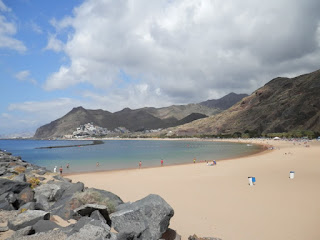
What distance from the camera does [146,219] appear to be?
742 centimetres

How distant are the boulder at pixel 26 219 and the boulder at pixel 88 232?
60.2 inches

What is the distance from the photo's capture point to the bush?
30.6 feet

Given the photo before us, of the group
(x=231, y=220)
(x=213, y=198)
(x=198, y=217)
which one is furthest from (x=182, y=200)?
(x=231, y=220)

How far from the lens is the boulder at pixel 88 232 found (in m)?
6.03

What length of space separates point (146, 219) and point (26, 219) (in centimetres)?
371

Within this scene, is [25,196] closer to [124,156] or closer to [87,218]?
[87,218]

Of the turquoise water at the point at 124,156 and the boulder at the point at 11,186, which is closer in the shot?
the boulder at the point at 11,186

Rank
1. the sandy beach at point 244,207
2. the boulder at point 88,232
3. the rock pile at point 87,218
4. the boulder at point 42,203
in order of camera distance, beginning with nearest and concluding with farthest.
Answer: the boulder at point 88,232 → the rock pile at point 87,218 → the sandy beach at point 244,207 → the boulder at point 42,203

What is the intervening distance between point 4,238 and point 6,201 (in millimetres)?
3452

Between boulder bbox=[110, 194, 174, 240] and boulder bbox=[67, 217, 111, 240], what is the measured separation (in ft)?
2.60

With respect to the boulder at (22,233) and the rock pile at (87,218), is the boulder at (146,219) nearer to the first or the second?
the rock pile at (87,218)

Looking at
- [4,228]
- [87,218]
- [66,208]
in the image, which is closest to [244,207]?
[87,218]

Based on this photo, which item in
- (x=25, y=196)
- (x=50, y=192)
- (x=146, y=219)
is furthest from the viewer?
(x=50, y=192)

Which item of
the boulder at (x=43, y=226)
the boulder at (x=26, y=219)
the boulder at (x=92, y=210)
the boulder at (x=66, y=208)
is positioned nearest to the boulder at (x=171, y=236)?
the boulder at (x=92, y=210)
